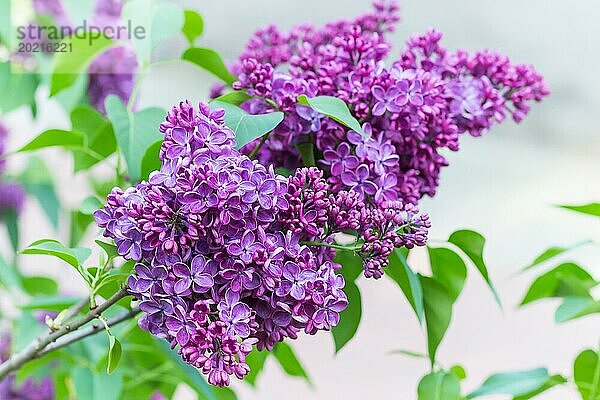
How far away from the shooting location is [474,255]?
1.68 feet

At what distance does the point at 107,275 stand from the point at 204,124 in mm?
93

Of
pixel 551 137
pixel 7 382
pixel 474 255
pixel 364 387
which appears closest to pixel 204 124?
pixel 474 255

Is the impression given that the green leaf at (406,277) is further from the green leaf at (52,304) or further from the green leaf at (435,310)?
the green leaf at (52,304)

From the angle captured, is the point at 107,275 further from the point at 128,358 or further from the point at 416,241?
the point at 128,358

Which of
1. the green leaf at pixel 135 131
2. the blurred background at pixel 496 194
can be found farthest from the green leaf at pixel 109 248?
the blurred background at pixel 496 194

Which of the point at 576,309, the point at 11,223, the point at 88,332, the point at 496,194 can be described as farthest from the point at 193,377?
the point at 496,194

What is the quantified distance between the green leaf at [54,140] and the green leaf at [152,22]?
0.21ft

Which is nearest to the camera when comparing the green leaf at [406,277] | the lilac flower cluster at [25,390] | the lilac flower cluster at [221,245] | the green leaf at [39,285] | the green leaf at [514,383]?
the lilac flower cluster at [221,245]

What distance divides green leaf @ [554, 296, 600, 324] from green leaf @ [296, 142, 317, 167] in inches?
8.9

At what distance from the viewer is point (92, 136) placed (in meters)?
0.66

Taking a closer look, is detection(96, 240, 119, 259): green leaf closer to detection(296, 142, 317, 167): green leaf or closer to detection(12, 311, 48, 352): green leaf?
detection(296, 142, 317, 167): green leaf

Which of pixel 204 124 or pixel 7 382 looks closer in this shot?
pixel 204 124

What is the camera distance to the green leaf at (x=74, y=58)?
0.64 metres

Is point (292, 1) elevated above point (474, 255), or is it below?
below
